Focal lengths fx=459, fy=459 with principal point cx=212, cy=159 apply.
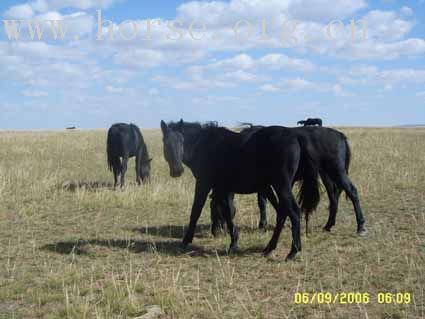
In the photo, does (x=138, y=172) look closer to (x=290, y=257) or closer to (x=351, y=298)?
(x=290, y=257)

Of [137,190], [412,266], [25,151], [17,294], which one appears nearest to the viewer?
[17,294]

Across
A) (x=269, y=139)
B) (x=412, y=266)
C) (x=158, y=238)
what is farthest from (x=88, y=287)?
(x=412, y=266)

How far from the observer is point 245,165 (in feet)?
23.9

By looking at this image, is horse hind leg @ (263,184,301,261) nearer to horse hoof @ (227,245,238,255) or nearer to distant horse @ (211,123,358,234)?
horse hoof @ (227,245,238,255)

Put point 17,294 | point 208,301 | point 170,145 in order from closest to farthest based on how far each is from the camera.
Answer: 1. point 208,301
2. point 17,294
3. point 170,145

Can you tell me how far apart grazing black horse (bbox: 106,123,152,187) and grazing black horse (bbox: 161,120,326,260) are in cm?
701

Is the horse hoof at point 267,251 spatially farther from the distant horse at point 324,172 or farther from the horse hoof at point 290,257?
the distant horse at point 324,172

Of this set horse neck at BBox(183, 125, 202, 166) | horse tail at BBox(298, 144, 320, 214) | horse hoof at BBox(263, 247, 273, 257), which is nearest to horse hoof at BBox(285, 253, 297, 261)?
horse hoof at BBox(263, 247, 273, 257)

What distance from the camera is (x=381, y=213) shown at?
9.90 m

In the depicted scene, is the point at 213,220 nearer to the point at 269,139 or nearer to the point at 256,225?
the point at 256,225

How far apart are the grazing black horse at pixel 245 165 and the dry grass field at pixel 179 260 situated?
63cm

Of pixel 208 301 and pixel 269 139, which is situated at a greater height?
pixel 269 139

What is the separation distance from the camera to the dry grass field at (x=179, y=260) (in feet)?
16.3

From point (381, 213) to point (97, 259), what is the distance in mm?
6157
